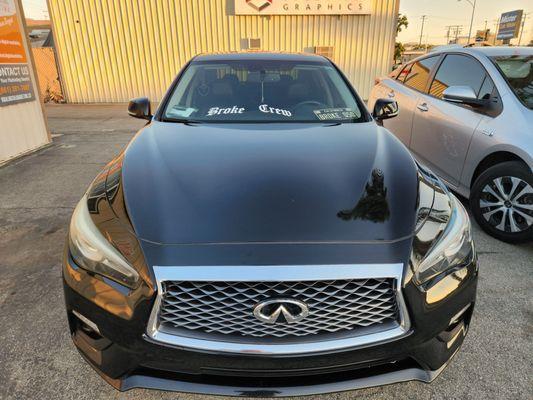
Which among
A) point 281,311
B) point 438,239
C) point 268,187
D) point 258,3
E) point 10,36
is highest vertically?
point 258,3

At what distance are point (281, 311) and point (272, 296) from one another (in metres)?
0.06

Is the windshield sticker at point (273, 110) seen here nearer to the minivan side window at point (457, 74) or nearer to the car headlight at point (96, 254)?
the car headlight at point (96, 254)

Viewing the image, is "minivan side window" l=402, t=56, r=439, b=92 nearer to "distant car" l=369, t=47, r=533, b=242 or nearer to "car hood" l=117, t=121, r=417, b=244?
"distant car" l=369, t=47, r=533, b=242

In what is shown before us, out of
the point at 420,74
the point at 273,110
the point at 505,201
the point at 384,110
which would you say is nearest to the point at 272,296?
the point at 273,110

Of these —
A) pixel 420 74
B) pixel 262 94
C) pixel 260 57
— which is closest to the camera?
pixel 262 94

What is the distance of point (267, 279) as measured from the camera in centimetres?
128

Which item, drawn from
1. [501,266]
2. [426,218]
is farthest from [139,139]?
[501,266]

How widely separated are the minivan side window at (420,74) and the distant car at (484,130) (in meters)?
0.04

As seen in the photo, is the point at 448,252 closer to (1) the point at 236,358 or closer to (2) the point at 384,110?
(1) the point at 236,358

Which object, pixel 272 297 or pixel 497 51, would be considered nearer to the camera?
pixel 272 297

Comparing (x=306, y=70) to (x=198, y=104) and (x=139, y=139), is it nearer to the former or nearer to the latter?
(x=198, y=104)

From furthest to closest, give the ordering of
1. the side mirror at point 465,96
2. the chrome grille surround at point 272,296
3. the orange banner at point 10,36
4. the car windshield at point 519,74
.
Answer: the orange banner at point 10,36 < the side mirror at point 465,96 < the car windshield at point 519,74 < the chrome grille surround at point 272,296

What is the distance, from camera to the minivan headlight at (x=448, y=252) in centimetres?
140

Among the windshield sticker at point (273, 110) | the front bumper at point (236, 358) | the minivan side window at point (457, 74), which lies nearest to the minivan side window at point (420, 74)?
the minivan side window at point (457, 74)
